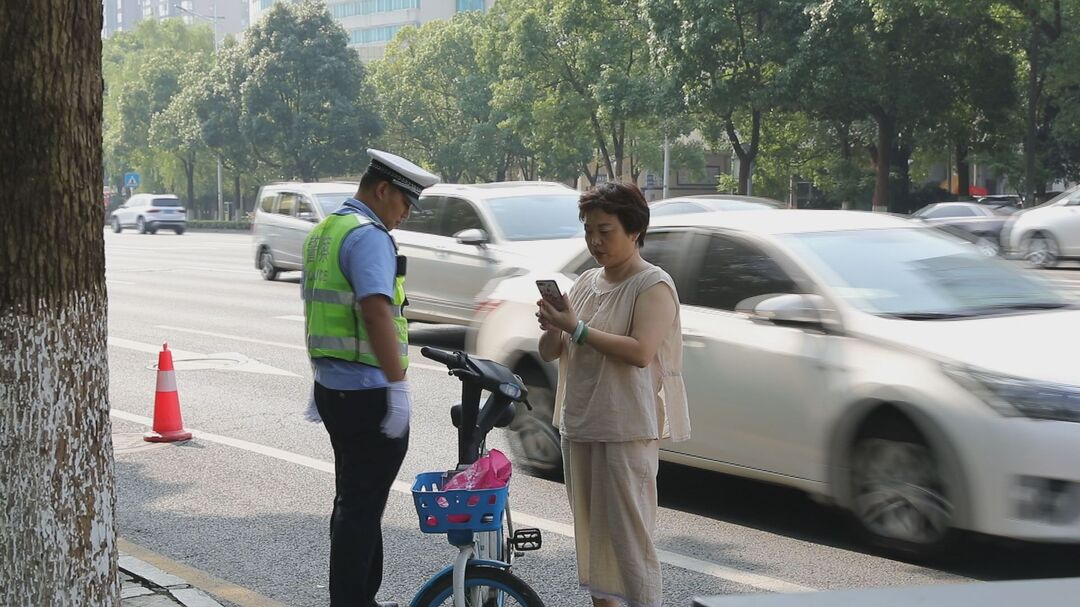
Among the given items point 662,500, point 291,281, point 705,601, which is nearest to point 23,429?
point 705,601

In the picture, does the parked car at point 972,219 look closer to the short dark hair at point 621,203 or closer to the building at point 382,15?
the short dark hair at point 621,203

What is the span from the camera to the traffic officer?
418 cm

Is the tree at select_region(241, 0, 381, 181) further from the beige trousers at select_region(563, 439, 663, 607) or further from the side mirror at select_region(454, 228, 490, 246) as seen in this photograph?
the beige trousers at select_region(563, 439, 663, 607)

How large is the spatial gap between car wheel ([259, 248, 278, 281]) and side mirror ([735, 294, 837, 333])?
17203 millimetres

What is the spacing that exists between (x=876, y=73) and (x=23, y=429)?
35118 mm

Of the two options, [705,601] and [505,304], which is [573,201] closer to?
[505,304]

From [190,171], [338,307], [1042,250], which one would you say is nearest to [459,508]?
[338,307]

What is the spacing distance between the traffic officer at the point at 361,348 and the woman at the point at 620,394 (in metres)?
0.52

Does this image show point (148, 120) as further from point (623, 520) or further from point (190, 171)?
point (623, 520)

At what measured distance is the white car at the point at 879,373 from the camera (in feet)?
17.8

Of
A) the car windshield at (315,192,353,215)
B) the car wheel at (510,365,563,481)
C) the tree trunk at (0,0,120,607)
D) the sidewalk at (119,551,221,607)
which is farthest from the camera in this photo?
the car windshield at (315,192,353,215)

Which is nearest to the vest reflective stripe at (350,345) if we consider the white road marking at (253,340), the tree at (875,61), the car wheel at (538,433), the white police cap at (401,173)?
the white police cap at (401,173)

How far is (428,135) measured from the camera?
6494 centimetres

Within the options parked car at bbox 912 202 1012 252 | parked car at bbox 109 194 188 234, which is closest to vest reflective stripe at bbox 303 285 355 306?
parked car at bbox 912 202 1012 252
